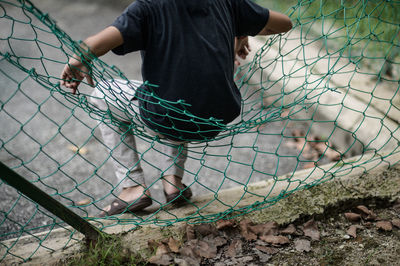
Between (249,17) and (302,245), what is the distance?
106cm

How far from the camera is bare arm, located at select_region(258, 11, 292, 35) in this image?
193cm

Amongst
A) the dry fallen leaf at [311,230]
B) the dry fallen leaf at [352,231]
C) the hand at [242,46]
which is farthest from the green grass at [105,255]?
the hand at [242,46]

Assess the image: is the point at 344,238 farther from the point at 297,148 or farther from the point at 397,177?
the point at 297,148

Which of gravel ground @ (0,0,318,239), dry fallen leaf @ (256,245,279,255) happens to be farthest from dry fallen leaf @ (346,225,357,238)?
gravel ground @ (0,0,318,239)

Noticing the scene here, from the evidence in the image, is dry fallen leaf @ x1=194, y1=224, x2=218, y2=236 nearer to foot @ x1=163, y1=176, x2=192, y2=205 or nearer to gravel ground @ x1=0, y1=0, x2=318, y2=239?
foot @ x1=163, y1=176, x2=192, y2=205

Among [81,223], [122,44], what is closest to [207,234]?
[81,223]

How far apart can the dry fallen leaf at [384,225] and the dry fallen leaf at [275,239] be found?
1.45 feet

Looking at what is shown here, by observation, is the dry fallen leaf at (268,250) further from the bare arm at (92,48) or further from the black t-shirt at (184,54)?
the bare arm at (92,48)

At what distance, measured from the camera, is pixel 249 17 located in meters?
1.87

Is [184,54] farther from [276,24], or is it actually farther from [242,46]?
[242,46]

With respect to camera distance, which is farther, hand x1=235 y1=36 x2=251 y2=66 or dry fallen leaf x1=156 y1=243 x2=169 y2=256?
hand x1=235 y1=36 x2=251 y2=66

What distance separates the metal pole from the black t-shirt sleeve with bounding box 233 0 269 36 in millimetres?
1122

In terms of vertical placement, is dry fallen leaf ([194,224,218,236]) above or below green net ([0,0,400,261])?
below

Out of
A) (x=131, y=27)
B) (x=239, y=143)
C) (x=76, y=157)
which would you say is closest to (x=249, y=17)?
(x=131, y=27)
